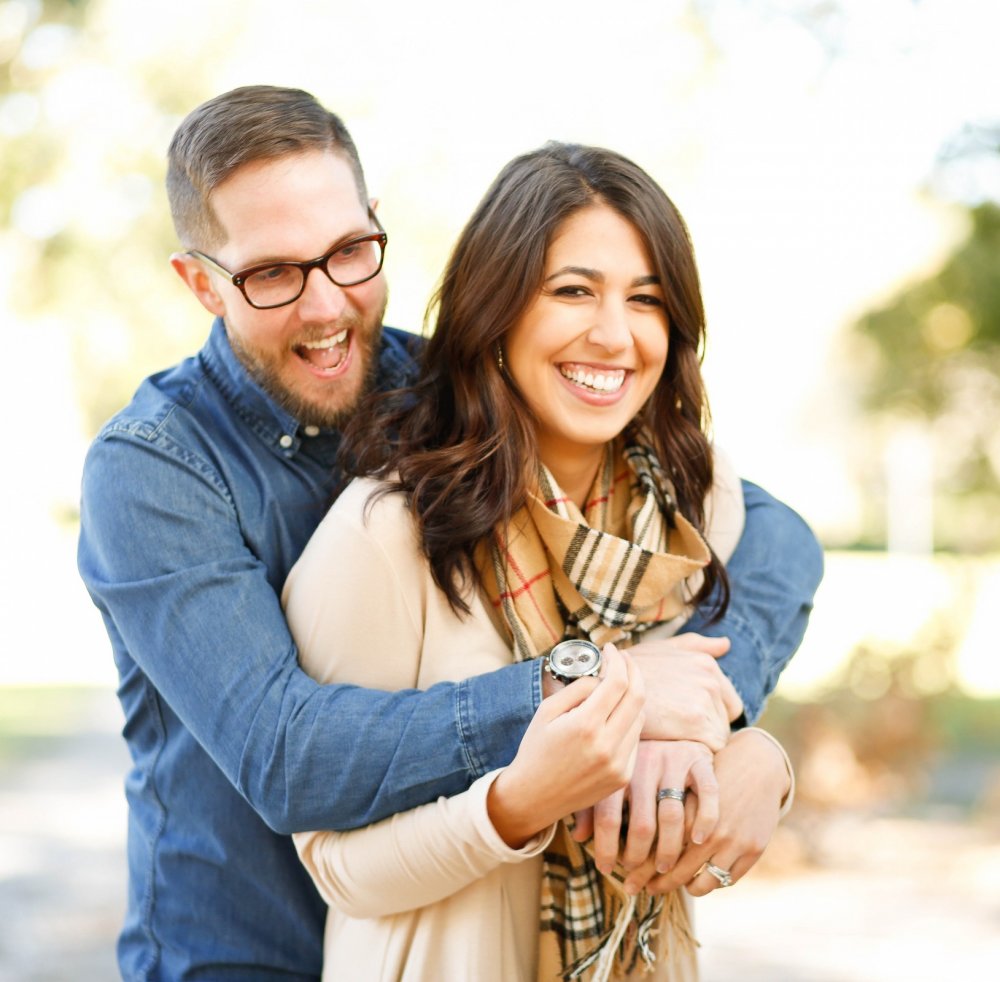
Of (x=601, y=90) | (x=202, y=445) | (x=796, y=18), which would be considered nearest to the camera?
(x=202, y=445)

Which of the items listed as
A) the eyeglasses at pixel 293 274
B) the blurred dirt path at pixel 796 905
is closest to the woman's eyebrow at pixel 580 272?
the eyeglasses at pixel 293 274


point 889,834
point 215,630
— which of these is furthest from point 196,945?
point 889,834

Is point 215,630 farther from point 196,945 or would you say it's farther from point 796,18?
point 796,18

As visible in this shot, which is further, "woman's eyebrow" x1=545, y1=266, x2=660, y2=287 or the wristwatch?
"woman's eyebrow" x1=545, y1=266, x2=660, y2=287

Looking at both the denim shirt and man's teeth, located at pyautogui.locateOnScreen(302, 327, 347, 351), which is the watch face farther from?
man's teeth, located at pyautogui.locateOnScreen(302, 327, 347, 351)

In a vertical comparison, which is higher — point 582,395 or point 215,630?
point 582,395

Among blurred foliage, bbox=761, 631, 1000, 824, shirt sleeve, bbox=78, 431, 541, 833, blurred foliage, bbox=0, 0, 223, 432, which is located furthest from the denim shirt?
blurred foliage, bbox=0, 0, 223, 432

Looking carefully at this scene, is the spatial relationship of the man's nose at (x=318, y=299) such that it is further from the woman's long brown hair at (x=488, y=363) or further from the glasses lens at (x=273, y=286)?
the woman's long brown hair at (x=488, y=363)

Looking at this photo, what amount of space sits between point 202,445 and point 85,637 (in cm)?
1331

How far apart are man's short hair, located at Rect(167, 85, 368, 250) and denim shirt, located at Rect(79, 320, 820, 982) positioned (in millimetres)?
233

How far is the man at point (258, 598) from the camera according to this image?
1844mm

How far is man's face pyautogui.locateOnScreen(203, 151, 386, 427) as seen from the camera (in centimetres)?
219

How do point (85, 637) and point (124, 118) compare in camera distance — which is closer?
point (124, 118)

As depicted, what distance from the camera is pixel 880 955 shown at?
5.08 metres
